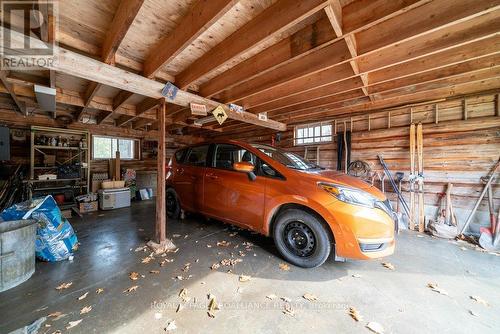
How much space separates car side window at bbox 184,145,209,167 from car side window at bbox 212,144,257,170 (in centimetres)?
32

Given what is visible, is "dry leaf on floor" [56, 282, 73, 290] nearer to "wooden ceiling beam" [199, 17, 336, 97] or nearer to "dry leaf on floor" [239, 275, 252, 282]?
"dry leaf on floor" [239, 275, 252, 282]

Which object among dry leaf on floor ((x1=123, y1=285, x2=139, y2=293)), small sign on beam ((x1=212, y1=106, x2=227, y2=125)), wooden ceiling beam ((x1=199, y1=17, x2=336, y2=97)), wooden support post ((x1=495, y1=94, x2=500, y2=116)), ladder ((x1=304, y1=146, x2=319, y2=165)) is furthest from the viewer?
ladder ((x1=304, y1=146, x2=319, y2=165))

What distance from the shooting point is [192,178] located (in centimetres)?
373

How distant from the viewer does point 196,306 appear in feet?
5.79

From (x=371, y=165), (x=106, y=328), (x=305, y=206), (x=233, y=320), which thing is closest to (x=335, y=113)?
(x=371, y=165)

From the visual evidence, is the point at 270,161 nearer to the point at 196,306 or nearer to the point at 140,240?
the point at 196,306

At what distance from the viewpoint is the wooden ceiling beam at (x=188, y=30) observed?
63.5 inches

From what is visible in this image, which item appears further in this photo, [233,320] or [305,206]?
[305,206]

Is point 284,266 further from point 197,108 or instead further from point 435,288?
point 197,108

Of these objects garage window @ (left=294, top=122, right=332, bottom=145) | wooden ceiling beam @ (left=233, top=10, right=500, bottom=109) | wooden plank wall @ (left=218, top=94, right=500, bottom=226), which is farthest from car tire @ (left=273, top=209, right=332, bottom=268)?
garage window @ (left=294, top=122, right=332, bottom=145)

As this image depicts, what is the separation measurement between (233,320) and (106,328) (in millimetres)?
1062

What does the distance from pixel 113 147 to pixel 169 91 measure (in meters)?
5.37

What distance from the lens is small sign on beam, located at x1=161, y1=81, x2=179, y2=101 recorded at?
3031mm

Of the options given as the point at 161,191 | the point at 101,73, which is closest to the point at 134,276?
the point at 161,191
